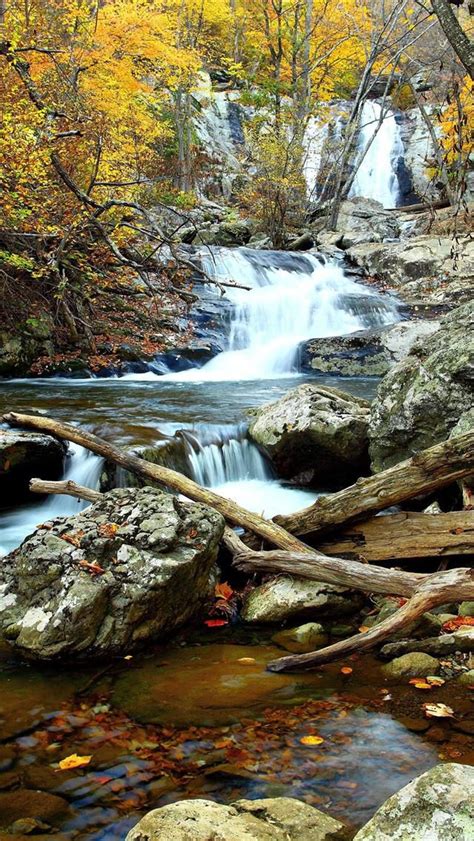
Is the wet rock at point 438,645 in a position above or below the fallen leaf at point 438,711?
above

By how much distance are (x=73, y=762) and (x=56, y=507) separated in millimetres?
3763

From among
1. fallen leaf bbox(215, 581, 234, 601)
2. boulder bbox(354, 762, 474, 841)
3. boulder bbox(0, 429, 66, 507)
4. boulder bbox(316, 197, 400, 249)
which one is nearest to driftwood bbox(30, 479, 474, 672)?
fallen leaf bbox(215, 581, 234, 601)

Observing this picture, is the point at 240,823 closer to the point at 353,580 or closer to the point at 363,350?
the point at 353,580

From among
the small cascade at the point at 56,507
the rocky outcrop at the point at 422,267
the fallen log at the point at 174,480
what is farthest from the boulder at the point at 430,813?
the rocky outcrop at the point at 422,267

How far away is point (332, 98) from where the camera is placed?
102 ft

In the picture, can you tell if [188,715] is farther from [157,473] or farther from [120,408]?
[120,408]

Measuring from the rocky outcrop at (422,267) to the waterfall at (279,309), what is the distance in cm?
92

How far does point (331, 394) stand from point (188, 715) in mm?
4651

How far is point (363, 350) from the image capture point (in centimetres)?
1287

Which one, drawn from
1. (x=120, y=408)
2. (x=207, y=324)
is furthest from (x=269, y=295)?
(x=120, y=408)

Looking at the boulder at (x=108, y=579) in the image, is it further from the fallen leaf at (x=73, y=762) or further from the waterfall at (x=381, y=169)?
the waterfall at (x=381, y=169)

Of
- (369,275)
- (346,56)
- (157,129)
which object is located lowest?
(369,275)

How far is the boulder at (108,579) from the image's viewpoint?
11.8 ft

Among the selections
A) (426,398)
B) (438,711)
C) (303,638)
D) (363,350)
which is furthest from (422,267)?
(438,711)
